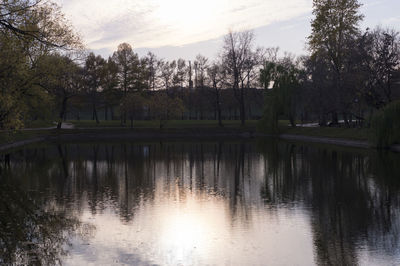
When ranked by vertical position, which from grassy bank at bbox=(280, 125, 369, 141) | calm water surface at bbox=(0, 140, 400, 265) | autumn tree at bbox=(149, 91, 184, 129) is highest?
autumn tree at bbox=(149, 91, 184, 129)

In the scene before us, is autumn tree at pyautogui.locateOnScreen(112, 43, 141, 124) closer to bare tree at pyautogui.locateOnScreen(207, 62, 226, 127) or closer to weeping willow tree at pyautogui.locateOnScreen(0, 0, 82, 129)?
bare tree at pyautogui.locateOnScreen(207, 62, 226, 127)

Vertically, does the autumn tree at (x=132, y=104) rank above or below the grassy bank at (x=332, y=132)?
above

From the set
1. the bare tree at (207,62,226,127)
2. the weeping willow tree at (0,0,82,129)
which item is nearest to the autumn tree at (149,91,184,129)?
the bare tree at (207,62,226,127)

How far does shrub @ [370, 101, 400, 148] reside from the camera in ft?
120

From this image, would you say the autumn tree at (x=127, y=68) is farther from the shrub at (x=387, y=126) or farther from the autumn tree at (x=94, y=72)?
the shrub at (x=387, y=126)

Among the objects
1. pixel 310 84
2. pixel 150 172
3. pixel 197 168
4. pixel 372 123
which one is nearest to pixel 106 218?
pixel 150 172

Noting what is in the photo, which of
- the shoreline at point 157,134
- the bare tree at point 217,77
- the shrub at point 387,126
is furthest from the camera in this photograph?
the bare tree at point 217,77

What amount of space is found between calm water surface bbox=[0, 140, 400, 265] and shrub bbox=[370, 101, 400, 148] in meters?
12.1

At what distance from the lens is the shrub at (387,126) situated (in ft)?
120

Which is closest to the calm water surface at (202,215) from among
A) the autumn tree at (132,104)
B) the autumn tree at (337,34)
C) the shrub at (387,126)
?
the shrub at (387,126)

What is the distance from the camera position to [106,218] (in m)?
13.9

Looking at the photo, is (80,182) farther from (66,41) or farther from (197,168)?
(66,41)

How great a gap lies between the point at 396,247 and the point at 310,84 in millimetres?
50643

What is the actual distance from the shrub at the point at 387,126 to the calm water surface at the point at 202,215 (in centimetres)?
1207
